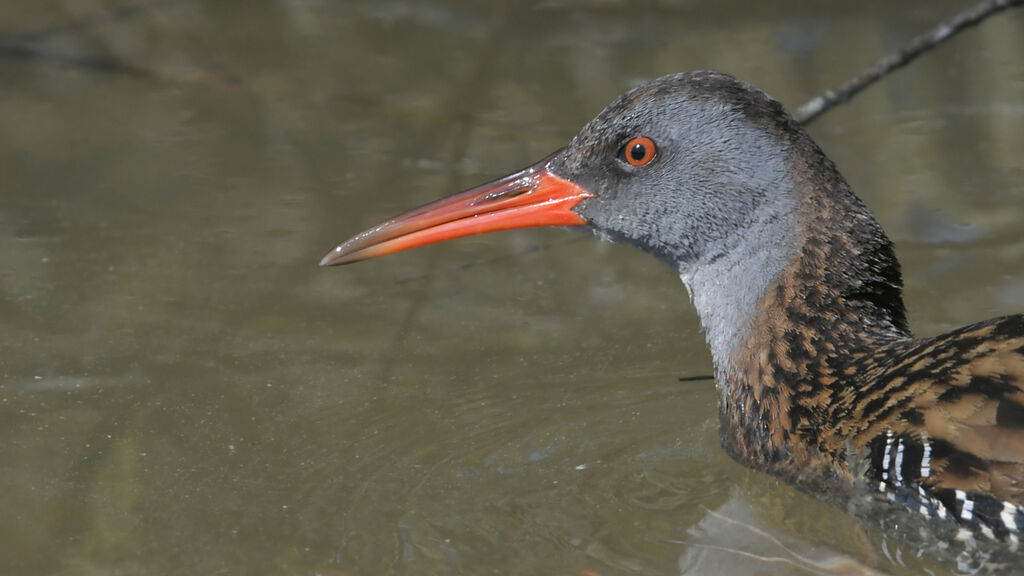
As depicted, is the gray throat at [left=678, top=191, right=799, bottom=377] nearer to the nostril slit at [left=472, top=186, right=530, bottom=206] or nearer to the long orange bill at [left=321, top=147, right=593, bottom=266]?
the long orange bill at [left=321, top=147, right=593, bottom=266]

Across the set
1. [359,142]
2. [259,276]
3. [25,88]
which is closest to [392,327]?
[259,276]

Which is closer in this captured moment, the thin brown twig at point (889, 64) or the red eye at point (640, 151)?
the red eye at point (640, 151)

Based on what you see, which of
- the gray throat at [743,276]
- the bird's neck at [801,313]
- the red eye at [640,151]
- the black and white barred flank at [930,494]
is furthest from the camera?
the red eye at [640,151]

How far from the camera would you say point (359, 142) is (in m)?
6.68

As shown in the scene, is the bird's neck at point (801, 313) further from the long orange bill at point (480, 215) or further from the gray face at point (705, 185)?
the long orange bill at point (480, 215)

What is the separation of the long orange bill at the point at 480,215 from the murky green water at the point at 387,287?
1.82 feet

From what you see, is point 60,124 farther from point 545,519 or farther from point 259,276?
point 545,519

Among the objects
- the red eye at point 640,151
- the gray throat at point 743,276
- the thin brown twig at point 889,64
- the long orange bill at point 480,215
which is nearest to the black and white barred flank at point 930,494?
the gray throat at point 743,276

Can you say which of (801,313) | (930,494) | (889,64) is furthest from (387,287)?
(930,494)

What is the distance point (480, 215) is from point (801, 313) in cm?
103

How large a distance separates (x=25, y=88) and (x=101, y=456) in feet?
10.0

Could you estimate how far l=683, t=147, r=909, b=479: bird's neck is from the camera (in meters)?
4.27

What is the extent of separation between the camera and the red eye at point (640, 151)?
465 centimetres

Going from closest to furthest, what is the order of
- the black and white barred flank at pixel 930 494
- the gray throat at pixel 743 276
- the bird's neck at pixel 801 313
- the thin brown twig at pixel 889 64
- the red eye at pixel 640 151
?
the black and white barred flank at pixel 930 494
the bird's neck at pixel 801 313
the gray throat at pixel 743 276
the red eye at pixel 640 151
the thin brown twig at pixel 889 64
